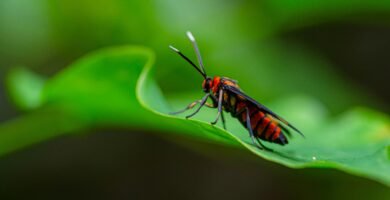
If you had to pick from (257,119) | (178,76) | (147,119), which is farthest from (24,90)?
(257,119)

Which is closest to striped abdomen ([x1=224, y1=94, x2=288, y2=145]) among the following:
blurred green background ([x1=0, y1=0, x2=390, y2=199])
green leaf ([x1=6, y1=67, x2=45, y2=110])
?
green leaf ([x1=6, y1=67, x2=45, y2=110])

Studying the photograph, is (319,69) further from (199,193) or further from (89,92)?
(89,92)

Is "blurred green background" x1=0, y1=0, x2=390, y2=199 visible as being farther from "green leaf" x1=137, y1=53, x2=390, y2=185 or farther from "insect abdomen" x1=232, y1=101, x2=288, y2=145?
"insect abdomen" x1=232, y1=101, x2=288, y2=145

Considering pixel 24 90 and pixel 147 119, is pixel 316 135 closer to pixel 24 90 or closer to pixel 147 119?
pixel 147 119

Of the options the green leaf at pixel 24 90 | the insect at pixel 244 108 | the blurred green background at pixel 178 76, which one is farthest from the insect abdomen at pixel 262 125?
the blurred green background at pixel 178 76

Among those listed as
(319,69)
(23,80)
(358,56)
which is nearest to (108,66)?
(23,80)

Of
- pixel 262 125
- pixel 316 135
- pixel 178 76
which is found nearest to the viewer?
pixel 262 125
